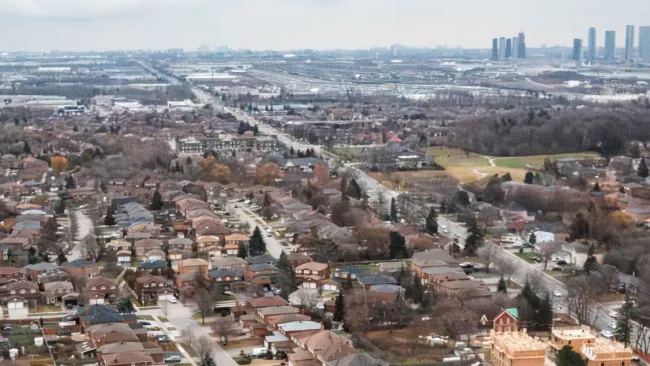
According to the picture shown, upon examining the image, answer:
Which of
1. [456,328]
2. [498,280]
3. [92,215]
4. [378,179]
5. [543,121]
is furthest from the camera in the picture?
[543,121]

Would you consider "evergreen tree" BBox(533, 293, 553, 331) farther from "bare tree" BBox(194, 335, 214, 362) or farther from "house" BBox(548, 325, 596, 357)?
"bare tree" BBox(194, 335, 214, 362)

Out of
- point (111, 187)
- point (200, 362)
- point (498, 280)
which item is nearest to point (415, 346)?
point (200, 362)

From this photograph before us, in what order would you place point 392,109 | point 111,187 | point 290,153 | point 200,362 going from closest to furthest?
point 200,362 → point 111,187 → point 290,153 → point 392,109

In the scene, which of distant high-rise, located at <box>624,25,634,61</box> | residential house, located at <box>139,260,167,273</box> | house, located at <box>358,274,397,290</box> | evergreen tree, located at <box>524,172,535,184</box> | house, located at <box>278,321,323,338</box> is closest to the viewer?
house, located at <box>278,321,323,338</box>

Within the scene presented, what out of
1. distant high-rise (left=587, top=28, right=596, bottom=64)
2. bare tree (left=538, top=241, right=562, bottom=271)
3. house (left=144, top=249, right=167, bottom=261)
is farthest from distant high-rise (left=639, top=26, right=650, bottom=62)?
house (left=144, top=249, right=167, bottom=261)

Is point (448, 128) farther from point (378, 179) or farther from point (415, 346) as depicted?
point (415, 346)

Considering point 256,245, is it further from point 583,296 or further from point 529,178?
point 529,178
